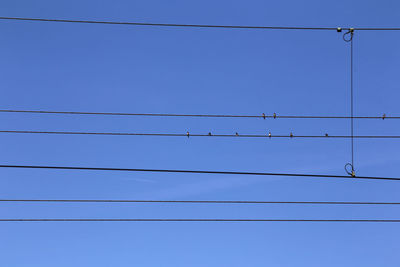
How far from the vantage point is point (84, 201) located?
1263cm

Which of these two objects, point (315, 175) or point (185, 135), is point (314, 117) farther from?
point (185, 135)

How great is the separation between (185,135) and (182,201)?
231cm

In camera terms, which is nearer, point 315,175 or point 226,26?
point 315,175

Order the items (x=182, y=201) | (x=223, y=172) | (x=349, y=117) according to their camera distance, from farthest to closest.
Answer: (x=349, y=117)
(x=182, y=201)
(x=223, y=172)

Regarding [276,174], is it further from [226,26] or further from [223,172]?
[226,26]

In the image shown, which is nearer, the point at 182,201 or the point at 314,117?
the point at 182,201

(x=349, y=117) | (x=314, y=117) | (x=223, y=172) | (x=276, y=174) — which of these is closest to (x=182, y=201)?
(x=223, y=172)

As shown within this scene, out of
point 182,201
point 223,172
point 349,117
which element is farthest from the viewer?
point 349,117

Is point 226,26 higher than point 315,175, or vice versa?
point 226,26

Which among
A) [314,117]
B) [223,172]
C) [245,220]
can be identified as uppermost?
[314,117]

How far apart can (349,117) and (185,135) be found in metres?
5.04

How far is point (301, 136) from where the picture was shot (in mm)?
13641

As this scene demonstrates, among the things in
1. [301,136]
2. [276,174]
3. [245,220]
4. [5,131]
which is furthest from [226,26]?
[5,131]

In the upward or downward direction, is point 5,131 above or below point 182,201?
above
